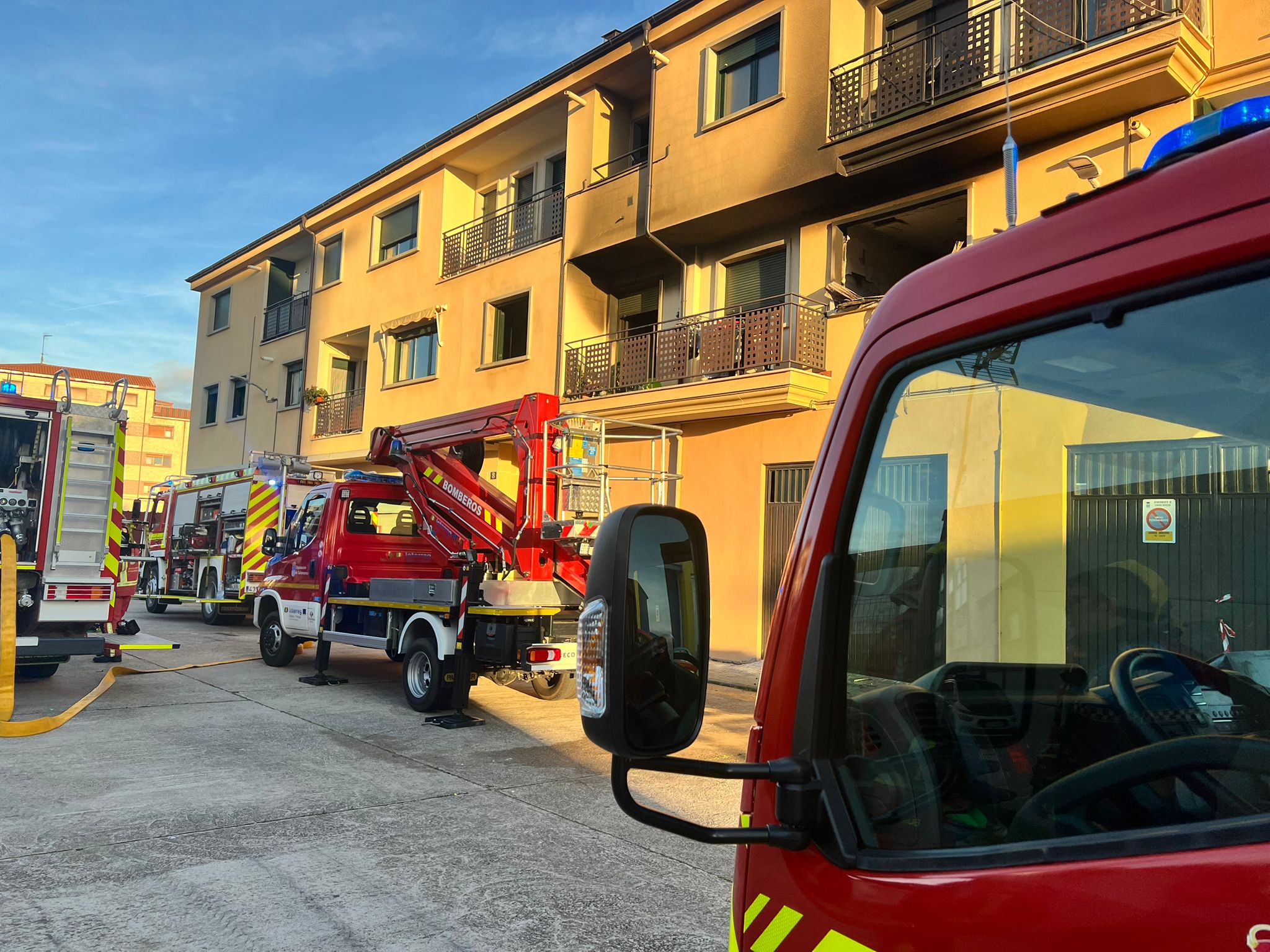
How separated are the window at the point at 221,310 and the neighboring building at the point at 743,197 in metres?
9.93

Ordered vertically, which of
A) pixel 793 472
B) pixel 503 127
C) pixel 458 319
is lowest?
pixel 793 472

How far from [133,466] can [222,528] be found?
2751 inches

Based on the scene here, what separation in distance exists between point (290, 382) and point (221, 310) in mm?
6243

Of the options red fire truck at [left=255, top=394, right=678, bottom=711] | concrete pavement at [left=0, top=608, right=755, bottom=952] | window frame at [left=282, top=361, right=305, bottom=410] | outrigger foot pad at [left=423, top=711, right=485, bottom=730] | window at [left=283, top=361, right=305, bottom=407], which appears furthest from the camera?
window at [left=283, top=361, right=305, bottom=407]

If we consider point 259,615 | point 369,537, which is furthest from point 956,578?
point 259,615

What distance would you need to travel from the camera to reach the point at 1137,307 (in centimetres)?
114

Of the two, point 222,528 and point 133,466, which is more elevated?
point 133,466

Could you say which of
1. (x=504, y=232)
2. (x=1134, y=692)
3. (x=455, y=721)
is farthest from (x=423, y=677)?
(x=504, y=232)

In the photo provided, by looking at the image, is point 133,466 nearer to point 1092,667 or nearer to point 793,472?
point 793,472

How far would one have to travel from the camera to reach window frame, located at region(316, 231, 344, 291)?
925 inches

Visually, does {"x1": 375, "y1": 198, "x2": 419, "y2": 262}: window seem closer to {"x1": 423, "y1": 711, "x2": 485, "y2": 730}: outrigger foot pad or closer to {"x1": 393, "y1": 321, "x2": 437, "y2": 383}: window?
{"x1": 393, "y1": 321, "x2": 437, "y2": 383}: window

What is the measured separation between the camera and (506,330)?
61.7ft

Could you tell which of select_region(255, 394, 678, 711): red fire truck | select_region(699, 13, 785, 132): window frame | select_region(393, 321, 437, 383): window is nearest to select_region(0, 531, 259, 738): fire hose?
select_region(255, 394, 678, 711): red fire truck

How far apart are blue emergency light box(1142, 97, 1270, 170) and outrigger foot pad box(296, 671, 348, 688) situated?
1065 centimetres
